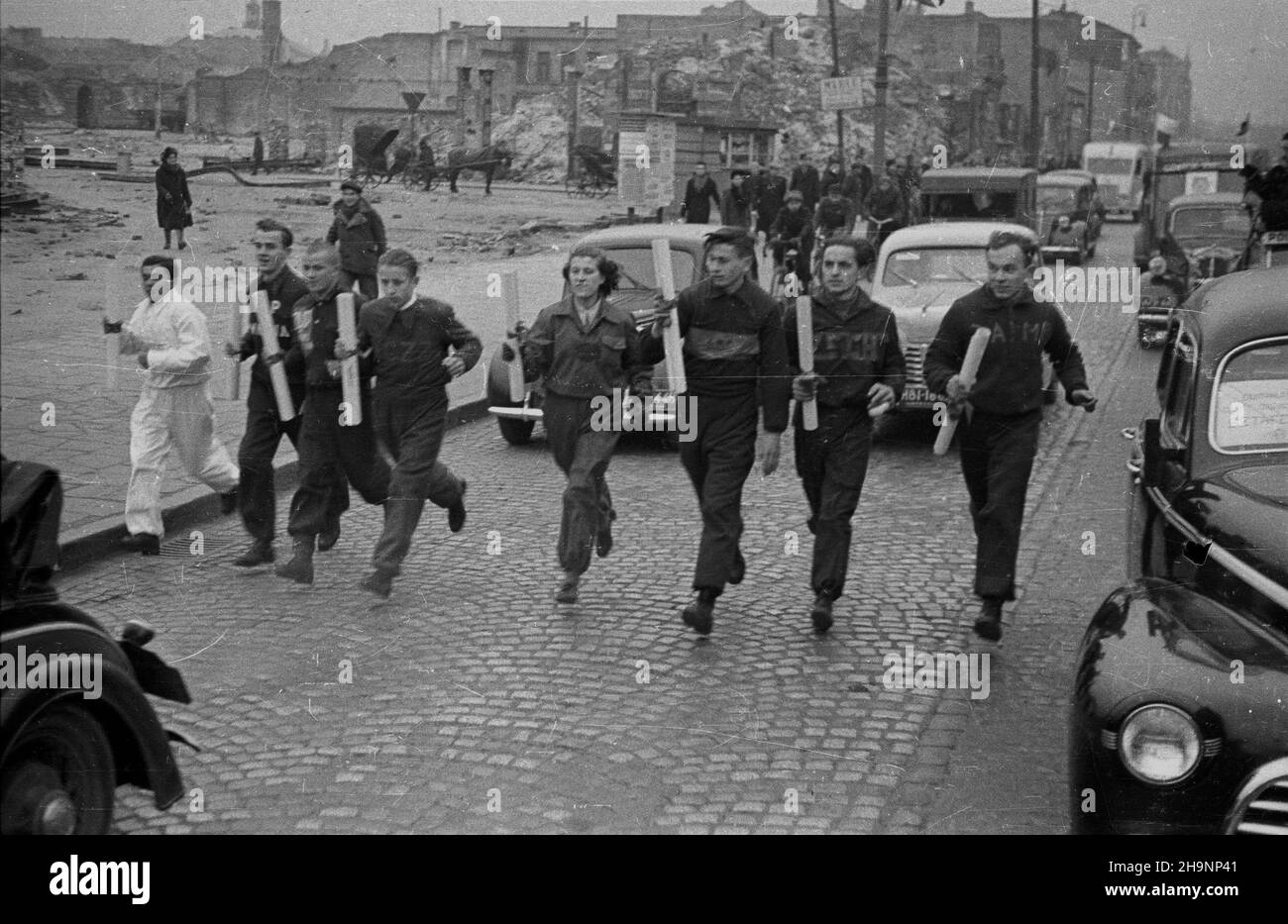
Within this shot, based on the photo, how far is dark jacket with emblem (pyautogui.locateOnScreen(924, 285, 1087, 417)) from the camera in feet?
22.4

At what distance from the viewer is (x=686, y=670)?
6.27 m

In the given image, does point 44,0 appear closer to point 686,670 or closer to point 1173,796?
point 686,670

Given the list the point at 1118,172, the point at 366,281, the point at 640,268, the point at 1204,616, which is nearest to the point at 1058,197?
the point at 1118,172

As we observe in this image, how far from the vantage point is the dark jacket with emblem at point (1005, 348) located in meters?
6.83

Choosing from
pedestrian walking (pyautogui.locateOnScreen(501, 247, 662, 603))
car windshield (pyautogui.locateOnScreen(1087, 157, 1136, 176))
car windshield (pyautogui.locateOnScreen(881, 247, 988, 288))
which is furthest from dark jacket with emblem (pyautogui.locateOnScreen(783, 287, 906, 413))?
car windshield (pyautogui.locateOnScreen(1087, 157, 1136, 176))

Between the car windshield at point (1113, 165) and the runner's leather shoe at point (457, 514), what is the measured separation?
107 feet

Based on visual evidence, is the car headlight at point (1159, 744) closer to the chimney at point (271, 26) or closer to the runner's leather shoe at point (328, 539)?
the chimney at point (271, 26)

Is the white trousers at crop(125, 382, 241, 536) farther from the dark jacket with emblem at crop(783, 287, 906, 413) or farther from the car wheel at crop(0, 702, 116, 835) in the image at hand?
the car wheel at crop(0, 702, 116, 835)

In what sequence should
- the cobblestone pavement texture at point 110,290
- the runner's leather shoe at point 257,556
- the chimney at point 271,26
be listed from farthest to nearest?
the runner's leather shoe at point 257,556
the chimney at point 271,26
the cobblestone pavement texture at point 110,290

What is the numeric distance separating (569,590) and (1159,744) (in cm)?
363

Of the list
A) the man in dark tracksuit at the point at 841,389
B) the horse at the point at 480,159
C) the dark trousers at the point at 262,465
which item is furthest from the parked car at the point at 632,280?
the man in dark tracksuit at the point at 841,389

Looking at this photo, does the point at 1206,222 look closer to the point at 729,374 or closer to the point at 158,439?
the point at 729,374

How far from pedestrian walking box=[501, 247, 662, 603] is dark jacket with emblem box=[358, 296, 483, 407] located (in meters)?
0.30
